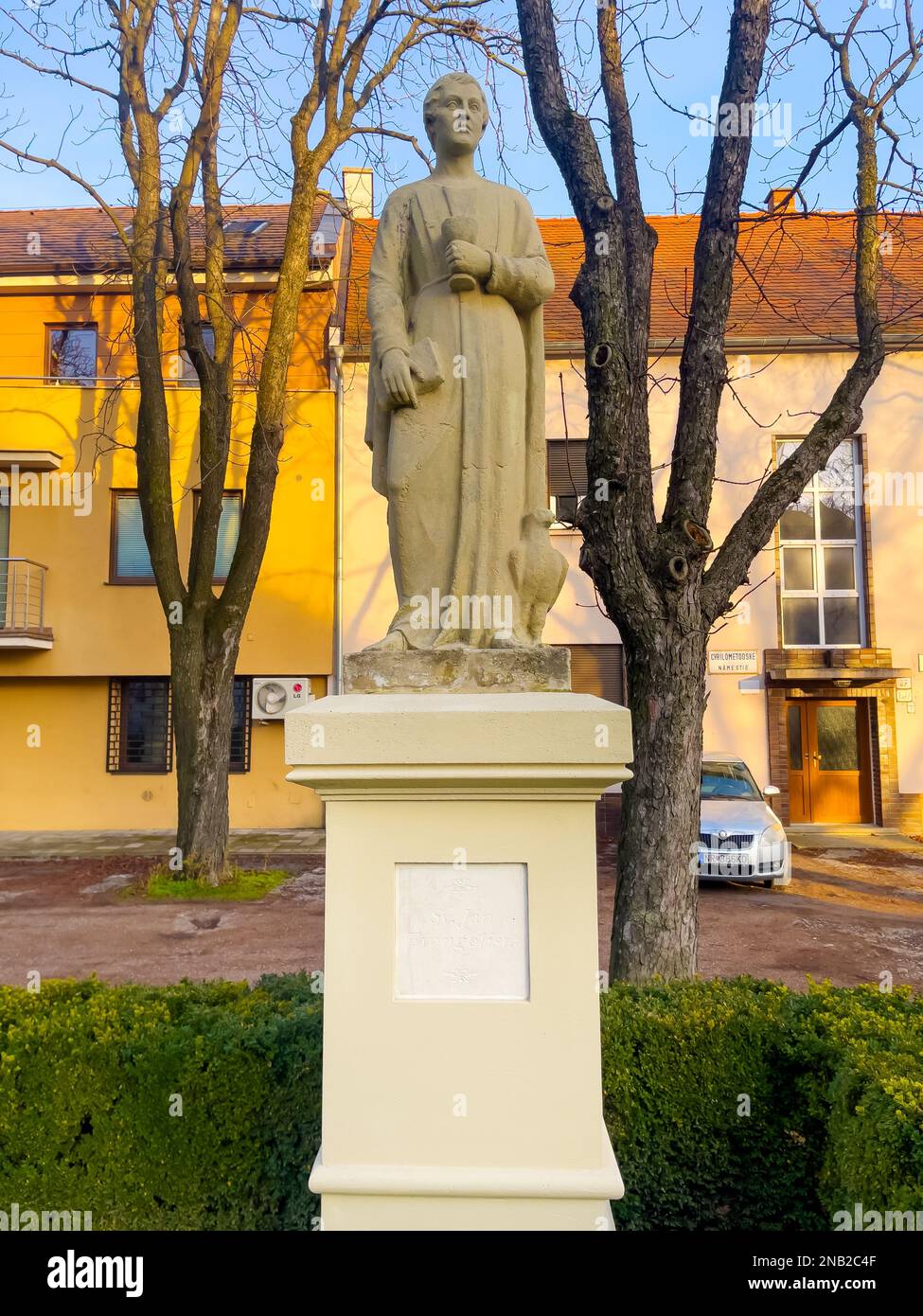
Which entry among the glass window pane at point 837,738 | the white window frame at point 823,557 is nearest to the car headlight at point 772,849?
the glass window pane at point 837,738

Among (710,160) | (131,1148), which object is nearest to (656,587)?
(710,160)

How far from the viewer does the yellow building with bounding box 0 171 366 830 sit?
53.5 ft

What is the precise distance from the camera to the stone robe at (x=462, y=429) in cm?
303

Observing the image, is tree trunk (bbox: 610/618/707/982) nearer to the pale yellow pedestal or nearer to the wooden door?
the pale yellow pedestal

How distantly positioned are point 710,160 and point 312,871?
981 cm

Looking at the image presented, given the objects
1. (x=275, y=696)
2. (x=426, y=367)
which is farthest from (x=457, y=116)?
(x=275, y=696)

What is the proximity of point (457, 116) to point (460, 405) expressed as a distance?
1.00 m

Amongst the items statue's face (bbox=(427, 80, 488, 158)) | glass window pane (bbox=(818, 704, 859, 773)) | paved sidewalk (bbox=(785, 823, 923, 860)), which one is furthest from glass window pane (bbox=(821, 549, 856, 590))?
statue's face (bbox=(427, 80, 488, 158))

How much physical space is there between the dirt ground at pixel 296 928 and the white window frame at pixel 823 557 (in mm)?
4644

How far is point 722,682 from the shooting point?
15.6 meters

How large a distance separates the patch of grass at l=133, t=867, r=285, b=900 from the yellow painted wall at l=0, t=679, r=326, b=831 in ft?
17.4

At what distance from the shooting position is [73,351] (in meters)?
17.3
